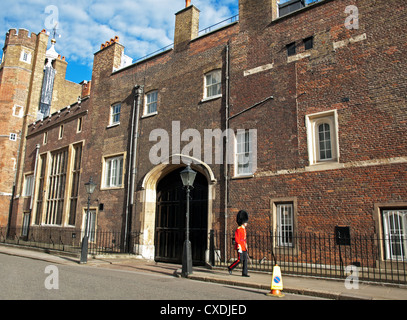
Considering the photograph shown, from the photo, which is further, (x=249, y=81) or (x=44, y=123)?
(x=44, y=123)

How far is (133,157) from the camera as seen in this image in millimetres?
19344

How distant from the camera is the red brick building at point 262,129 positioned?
1167 centimetres

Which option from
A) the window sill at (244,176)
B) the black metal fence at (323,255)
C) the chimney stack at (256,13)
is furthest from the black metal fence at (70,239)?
the chimney stack at (256,13)

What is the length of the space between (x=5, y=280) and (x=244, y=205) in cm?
863

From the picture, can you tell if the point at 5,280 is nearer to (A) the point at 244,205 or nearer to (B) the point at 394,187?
(A) the point at 244,205

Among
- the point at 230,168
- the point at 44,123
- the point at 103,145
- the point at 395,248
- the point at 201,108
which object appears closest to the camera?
the point at 395,248

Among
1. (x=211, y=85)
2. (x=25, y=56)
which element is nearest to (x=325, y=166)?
(x=211, y=85)

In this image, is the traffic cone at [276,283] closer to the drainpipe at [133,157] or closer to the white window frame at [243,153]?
the white window frame at [243,153]

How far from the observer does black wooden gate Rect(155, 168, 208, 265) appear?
16.3 meters

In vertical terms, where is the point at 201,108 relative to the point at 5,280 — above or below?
above

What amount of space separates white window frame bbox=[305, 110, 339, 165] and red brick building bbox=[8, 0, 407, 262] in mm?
38

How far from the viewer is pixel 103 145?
21.6m
